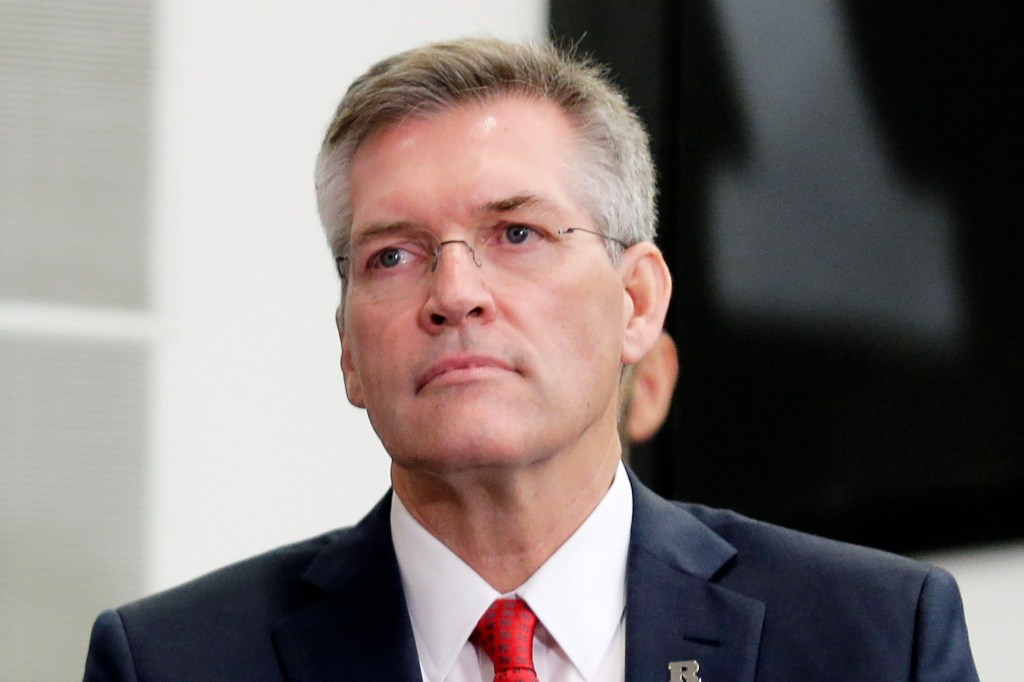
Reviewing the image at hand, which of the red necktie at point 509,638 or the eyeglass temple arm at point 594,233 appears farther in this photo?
the eyeglass temple arm at point 594,233

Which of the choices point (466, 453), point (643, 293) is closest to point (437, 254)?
point (466, 453)

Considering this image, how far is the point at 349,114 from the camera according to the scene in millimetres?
2414

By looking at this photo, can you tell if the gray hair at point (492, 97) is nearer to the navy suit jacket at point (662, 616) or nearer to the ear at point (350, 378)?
the ear at point (350, 378)

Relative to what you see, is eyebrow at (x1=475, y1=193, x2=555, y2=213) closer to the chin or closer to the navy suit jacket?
the chin

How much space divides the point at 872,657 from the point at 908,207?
136cm

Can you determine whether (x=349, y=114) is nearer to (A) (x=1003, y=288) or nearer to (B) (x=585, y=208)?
(B) (x=585, y=208)

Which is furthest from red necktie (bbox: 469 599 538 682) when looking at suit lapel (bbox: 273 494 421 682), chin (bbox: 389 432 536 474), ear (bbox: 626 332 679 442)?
ear (bbox: 626 332 679 442)

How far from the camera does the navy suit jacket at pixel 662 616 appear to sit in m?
2.20

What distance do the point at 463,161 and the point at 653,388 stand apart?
109 centimetres

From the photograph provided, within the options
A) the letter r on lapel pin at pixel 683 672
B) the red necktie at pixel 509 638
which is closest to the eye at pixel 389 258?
the red necktie at pixel 509 638

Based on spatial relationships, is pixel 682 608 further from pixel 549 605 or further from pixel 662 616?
pixel 549 605

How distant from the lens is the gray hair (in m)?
2.36

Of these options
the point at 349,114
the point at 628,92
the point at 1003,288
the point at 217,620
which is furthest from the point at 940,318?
the point at 217,620

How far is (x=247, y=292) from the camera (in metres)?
3.22
